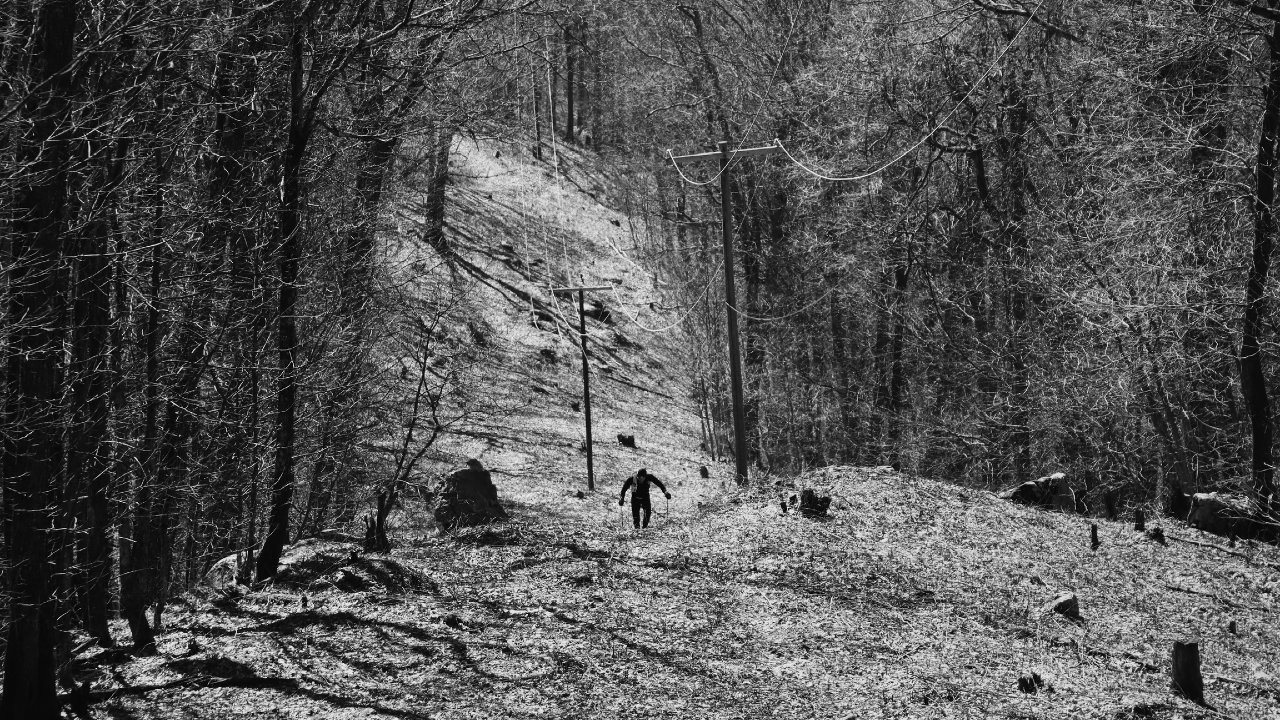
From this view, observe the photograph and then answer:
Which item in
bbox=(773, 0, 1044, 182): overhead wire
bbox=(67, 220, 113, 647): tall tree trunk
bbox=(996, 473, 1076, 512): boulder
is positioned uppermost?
bbox=(773, 0, 1044, 182): overhead wire

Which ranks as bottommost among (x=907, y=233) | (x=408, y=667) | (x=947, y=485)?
(x=408, y=667)

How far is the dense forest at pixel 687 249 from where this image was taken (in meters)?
6.19

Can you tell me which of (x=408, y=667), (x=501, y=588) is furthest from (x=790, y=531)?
(x=408, y=667)

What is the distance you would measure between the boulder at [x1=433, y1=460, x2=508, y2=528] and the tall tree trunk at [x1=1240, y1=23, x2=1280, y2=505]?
920cm

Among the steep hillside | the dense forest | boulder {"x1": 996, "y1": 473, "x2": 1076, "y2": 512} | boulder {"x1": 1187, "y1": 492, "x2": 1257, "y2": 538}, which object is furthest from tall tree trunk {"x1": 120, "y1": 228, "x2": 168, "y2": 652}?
the steep hillside

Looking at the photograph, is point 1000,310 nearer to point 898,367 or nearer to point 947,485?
point 898,367

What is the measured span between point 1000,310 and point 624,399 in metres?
12.6

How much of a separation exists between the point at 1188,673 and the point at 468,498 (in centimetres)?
1074

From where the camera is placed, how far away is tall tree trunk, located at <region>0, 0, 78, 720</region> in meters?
5.38

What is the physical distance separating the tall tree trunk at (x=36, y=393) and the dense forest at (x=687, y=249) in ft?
0.07

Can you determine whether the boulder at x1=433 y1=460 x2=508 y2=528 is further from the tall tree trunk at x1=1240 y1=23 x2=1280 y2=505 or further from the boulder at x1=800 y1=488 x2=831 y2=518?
the tall tree trunk at x1=1240 y1=23 x2=1280 y2=505

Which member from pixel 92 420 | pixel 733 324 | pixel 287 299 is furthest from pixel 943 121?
pixel 92 420

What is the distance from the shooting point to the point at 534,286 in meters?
35.8

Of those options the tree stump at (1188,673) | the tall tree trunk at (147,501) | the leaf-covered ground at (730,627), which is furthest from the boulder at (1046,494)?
the tall tree trunk at (147,501)
